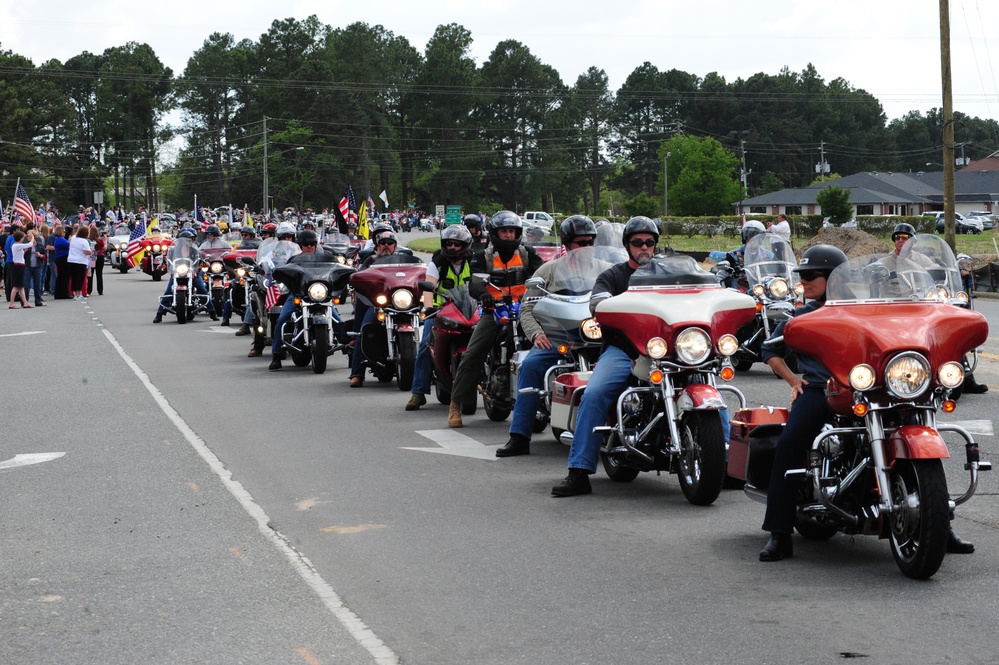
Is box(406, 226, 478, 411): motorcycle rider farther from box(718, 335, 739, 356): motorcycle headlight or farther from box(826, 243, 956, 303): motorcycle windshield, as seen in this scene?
box(826, 243, 956, 303): motorcycle windshield

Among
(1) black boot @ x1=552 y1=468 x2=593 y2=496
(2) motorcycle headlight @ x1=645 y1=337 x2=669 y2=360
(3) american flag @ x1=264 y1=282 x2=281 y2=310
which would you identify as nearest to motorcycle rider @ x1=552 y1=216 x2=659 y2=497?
(1) black boot @ x1=552 y1=468 x2=593 y2=496

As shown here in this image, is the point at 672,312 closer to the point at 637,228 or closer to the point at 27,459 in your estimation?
the point at 637,228

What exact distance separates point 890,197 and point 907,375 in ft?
425

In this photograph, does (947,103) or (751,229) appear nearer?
(751,229)

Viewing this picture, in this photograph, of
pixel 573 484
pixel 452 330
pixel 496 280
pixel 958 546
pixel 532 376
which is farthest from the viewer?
pixel 452 330

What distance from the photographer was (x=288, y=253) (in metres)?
19.5

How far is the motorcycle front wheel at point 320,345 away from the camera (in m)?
17.5

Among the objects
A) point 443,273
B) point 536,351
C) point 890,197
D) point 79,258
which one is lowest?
point 536,351

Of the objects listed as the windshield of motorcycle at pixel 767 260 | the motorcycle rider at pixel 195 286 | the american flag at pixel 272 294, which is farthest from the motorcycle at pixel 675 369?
the motorcycle rider at pixel 195 286

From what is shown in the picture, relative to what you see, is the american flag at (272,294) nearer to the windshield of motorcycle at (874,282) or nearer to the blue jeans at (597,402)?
the blue jeans at (597,402)

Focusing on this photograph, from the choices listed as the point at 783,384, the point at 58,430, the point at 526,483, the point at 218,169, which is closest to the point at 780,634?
the point at 526,483

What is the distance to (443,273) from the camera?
13.3 meters

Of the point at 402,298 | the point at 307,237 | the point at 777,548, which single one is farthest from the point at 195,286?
the point at 777,548

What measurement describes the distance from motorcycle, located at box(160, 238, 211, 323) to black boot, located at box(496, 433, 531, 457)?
1781 centimetres
